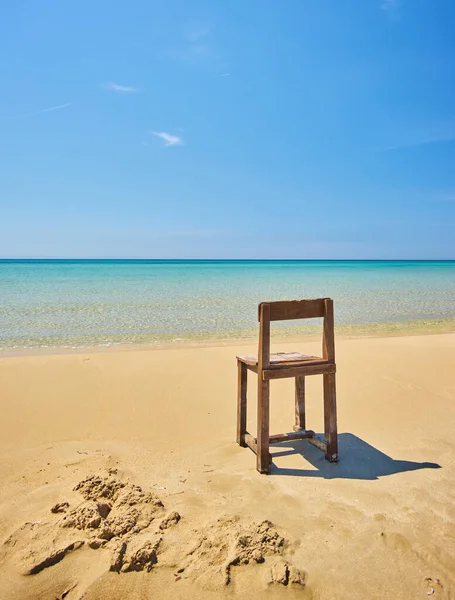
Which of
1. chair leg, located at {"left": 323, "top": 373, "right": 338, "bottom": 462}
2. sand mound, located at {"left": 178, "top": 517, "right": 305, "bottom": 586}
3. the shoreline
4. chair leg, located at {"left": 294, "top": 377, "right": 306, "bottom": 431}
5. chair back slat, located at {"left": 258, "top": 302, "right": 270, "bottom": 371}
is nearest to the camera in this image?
sand mound, located at {"left": 178, "top": 517, "right": 305, "bottom": 586}

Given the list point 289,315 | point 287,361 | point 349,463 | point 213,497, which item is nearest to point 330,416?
point 349,463

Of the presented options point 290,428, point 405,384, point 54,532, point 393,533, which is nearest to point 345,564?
point 393,533

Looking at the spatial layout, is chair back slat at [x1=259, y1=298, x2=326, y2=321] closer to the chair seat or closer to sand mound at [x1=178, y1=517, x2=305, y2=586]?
the chair seat

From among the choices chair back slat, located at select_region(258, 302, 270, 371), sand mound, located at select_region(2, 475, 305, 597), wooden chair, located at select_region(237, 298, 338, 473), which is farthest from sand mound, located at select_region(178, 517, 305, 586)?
chair back slat, located at select_region(258, 302, 270, 371)

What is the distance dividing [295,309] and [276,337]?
712 centimetres

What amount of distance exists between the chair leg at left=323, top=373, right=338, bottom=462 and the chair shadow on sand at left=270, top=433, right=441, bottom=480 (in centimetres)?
10

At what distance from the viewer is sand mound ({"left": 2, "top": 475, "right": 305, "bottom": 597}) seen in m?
2.26

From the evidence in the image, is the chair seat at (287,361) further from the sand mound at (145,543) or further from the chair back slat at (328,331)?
the sand mound at (145,543)

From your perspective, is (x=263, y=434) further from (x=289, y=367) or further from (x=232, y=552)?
(x=232, y=552)

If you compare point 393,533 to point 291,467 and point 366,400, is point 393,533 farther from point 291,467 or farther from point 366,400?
point 366,400

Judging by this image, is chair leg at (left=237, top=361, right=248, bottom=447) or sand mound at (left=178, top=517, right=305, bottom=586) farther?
chair leg at (left=237, top=361, right=248, bottom=447)

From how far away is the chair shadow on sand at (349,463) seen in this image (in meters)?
3.47

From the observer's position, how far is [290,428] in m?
4.59

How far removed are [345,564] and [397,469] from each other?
146 cm
